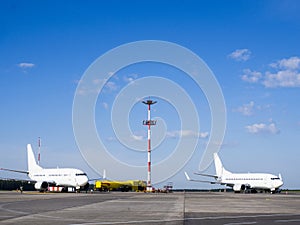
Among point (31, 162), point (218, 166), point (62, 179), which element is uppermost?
point (218, 166)

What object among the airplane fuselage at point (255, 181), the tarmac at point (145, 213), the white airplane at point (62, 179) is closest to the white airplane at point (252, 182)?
the airplane fuselage at point (255, 181)

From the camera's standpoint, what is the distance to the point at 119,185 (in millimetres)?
111125

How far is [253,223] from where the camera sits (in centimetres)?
1655

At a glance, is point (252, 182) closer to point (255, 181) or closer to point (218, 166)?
point (255, 181)

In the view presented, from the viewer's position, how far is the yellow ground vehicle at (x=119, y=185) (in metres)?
102

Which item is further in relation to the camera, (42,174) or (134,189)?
(134,189)

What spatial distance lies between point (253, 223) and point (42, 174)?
70.9 metres

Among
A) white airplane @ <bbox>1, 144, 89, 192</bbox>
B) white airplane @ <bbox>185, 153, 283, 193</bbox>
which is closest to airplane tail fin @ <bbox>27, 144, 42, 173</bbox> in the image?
white airplane @ <bbox>1, 144, 89, 192</bbox>

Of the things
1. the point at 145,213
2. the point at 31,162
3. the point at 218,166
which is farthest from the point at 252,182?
the point at 145,213

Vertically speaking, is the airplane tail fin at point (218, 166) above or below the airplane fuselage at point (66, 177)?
above

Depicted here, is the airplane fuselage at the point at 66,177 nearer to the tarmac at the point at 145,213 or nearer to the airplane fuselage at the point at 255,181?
the airplane fuselage at the point at 255,181

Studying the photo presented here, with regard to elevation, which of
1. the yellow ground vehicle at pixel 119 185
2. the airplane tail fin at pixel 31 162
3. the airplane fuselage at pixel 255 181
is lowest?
the yellow ground vehicle at pixel 119 185

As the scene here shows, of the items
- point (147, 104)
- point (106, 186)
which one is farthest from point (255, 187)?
point (106, 186)

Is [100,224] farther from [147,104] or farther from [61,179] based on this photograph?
[147,104]
